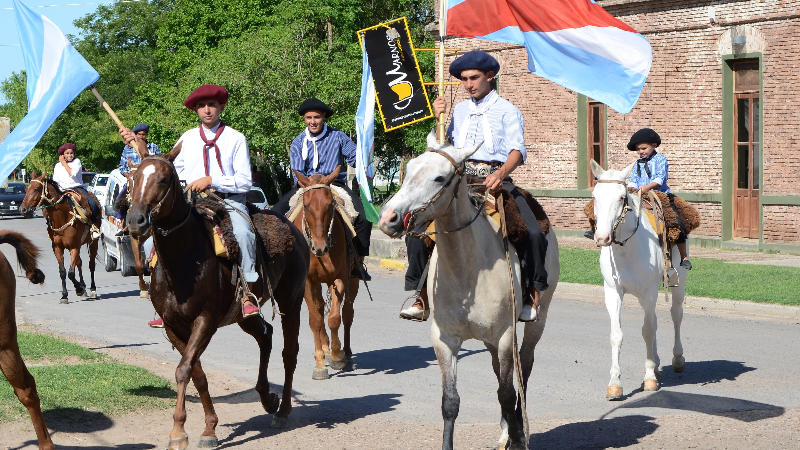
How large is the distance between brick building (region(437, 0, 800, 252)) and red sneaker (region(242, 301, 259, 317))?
16.7 meters

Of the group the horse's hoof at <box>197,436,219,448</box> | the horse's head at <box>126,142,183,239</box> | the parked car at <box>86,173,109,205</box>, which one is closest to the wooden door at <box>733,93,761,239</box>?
the horse's hoof at <box>197,436,219,448</box>

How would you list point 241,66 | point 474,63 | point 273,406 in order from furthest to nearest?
point 241,66 < point 273,406 < point 474,63

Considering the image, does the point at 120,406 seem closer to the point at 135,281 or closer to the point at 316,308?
the point at 316,308

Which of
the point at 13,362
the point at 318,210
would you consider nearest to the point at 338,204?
the point at 318,210

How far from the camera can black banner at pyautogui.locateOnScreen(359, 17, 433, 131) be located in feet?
67.9

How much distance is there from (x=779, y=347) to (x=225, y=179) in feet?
22.8

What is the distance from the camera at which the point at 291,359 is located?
8492 millimetres

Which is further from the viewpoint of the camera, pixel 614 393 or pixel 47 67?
pixel 614 393

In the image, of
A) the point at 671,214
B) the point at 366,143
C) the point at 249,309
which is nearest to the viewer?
the point at 249,309

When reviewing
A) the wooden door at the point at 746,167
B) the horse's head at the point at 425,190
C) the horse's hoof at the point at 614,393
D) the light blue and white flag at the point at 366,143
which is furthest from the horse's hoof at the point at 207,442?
the wooden door at the point at 746,167

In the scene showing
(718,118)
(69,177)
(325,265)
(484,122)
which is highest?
(718,118)

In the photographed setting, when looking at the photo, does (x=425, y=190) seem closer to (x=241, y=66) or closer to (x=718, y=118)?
(x=718, y=118)

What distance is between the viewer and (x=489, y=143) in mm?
7129

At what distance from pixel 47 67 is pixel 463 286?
4.34 m
